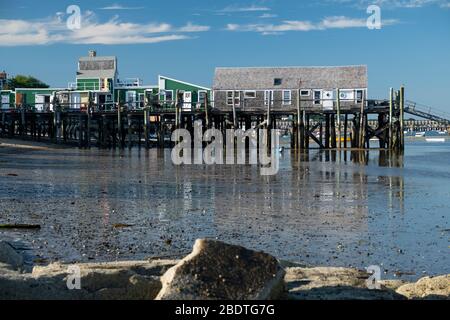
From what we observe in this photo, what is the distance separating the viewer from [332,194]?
A: 21453mm

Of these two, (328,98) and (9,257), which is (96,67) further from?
A: (9,257)

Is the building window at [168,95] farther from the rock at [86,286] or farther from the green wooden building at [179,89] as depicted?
the rock at [86,286]

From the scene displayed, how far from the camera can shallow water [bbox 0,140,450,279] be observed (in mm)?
11500

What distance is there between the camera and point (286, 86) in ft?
202

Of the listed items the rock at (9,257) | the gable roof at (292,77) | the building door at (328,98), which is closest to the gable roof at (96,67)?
the gable roof at (292,77)

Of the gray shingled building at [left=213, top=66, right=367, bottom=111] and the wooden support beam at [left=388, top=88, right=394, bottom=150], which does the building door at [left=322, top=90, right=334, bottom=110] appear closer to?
the gray shingled building at [left=213, top=66, right=367, bottom=111]

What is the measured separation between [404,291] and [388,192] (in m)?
14.5

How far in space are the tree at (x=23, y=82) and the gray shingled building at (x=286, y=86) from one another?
53740 millimetres

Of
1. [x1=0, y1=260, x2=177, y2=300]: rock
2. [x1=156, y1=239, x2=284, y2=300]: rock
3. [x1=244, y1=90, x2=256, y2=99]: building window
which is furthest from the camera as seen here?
[x1=244, y1=90, x2=256, y2=99]: building window

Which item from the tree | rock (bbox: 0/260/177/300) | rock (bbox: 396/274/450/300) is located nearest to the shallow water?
rock (bbox: 396/274/450/300)

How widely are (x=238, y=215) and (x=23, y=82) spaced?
4004 inches

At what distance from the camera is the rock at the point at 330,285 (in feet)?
23.3

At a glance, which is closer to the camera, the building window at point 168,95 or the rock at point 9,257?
the rock at point 9,257

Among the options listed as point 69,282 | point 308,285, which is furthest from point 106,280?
point 308,285
